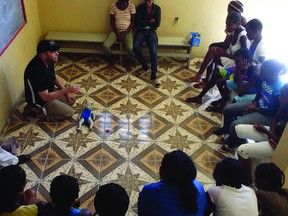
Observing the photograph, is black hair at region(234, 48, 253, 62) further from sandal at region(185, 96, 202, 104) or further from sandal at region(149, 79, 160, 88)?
sandal at region(149, 79, 160, 88)

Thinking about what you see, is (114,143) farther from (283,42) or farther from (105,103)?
(283,42)

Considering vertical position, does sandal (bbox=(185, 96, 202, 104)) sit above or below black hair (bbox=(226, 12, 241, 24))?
below

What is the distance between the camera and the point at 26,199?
2.27 metres

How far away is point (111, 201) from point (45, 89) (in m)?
1.95

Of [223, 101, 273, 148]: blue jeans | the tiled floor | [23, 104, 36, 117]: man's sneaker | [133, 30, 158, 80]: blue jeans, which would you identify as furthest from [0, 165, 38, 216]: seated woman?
[133, 30, 158, 80]: blue jeans

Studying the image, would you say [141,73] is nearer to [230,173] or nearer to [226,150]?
[226,150]

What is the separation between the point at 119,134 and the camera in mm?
3469

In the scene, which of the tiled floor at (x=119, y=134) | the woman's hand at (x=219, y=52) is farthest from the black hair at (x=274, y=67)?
the woman's hand at (x=219, y=52)

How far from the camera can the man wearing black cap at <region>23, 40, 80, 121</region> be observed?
10.6 ft

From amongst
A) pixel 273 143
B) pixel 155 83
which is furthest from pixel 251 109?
pixel 155 83

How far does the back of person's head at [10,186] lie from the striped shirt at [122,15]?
3024mm

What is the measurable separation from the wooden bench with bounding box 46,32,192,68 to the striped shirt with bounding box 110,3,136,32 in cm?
27

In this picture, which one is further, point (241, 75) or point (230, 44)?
point (230, 44)

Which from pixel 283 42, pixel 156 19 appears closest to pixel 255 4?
pixel 283 42
